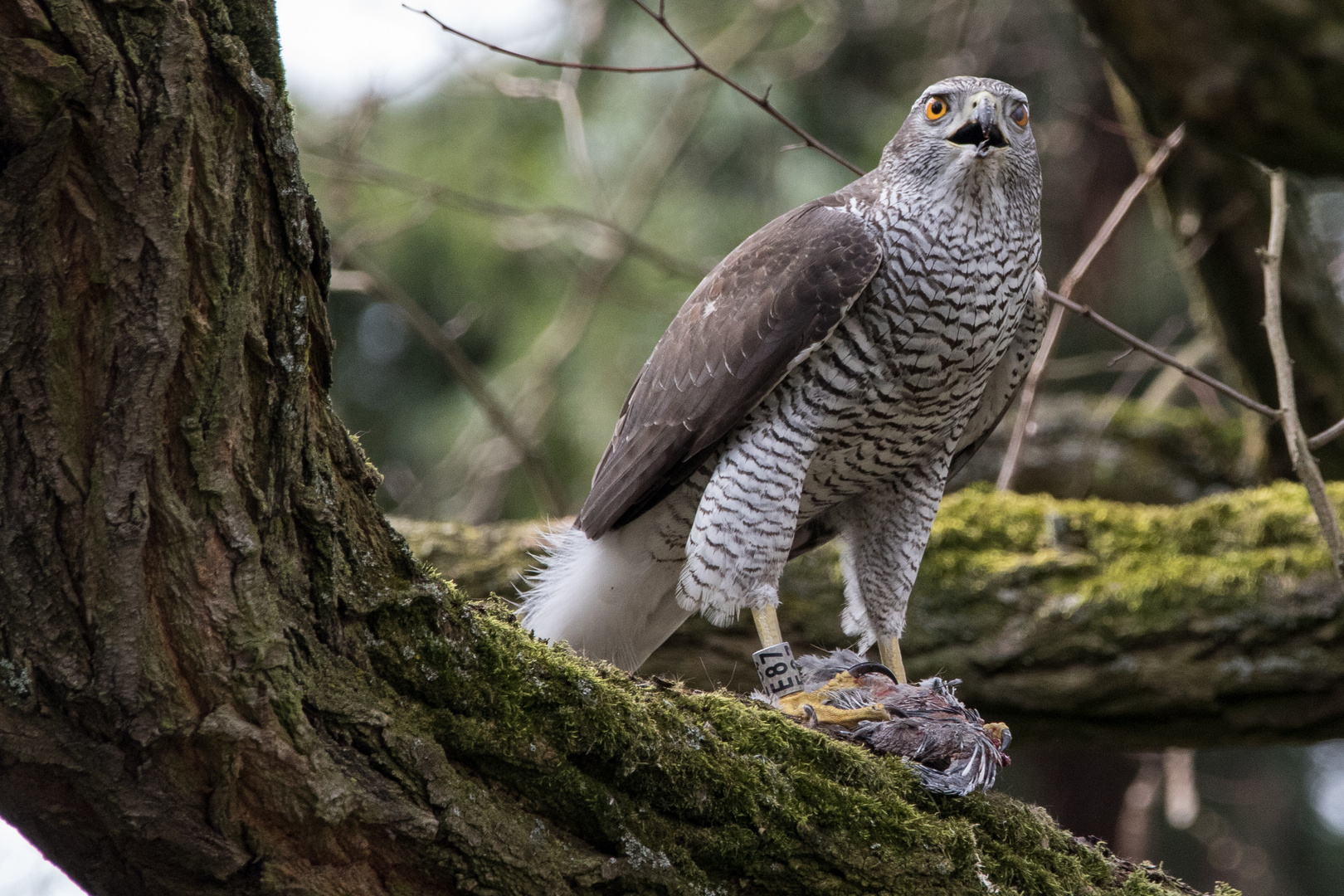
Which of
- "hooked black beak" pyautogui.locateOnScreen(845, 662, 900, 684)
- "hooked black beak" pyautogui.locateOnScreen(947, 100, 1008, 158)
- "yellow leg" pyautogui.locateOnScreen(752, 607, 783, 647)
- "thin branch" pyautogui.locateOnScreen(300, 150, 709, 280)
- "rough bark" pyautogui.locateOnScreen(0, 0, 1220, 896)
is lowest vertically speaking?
"rough bark" pyautogui.locateOnScreen(0, 0, 1220, 896)

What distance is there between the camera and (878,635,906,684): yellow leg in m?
Result: 3.80

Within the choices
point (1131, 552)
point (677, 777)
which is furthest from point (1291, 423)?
point (677, 777)

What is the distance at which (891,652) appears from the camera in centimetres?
385

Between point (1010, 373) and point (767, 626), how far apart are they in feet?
3.78

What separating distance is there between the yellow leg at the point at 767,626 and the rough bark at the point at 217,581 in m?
1.14

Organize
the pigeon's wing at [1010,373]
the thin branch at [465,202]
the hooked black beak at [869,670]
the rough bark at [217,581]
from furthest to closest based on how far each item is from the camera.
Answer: the thin branch at [465,202] → the pigeon's wing at [1010,373] → the hooked black beak at [869,670] → the rough bark at [217,581]

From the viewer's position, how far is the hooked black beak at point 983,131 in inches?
131

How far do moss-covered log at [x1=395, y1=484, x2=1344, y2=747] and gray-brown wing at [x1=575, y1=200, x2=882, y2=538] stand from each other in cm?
116

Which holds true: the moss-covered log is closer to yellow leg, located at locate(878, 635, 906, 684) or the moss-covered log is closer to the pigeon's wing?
yellow leg, located at locate(878, 635, 906, 684)

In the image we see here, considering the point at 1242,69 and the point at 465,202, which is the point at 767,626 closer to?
the point at 1242,69

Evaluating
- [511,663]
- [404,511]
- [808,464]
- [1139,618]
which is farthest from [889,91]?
[511,663]

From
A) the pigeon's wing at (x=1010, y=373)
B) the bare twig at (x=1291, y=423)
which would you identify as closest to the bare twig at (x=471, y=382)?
the pigeon's wing at (x=1010, y=373)

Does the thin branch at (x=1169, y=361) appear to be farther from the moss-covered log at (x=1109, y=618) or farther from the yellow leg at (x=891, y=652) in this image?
the yellow leg at (x=891, y=652)

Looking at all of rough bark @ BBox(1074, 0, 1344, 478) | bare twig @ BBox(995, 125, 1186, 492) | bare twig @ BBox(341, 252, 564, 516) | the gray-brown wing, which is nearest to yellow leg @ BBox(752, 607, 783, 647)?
the gray-brown wing
